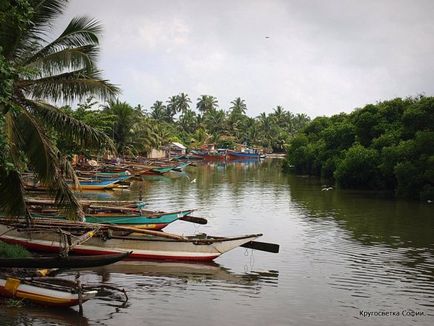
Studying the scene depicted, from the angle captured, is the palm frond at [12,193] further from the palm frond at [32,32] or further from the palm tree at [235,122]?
the palm tree at [235,122]

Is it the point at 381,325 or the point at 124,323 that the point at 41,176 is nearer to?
the point at 124,323

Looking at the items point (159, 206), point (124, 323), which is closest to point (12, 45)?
point (124, 323)

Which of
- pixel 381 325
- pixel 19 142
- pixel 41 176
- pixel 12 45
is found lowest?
pixel 381 325

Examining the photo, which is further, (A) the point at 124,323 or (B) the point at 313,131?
(B) the point at 313,131

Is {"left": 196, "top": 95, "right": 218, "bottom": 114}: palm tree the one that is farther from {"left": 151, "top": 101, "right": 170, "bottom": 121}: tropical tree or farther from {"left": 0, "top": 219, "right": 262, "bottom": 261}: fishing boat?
{"left": 0, "top": 219, "right": 262, "bottom": 261}: fishing boat

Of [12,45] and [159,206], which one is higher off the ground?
[12,45]

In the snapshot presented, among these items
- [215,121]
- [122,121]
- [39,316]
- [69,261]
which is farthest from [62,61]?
[215,121]

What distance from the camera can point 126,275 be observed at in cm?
1500

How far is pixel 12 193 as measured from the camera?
1102cm

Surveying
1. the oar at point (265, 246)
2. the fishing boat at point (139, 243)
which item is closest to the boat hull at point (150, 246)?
the fishing boat at point (139, 243)

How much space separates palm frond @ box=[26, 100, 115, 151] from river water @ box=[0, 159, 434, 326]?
4.07 m

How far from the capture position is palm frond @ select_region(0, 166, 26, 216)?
10.9 metres

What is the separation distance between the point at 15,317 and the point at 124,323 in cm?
235

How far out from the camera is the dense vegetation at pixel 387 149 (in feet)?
110
